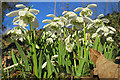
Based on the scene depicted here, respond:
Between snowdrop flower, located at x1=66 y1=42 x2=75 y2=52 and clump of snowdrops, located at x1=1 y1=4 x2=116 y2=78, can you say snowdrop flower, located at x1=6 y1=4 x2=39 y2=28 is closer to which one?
clump of snowdrops, located at x1=1 y1=4 x2=116 y2=78

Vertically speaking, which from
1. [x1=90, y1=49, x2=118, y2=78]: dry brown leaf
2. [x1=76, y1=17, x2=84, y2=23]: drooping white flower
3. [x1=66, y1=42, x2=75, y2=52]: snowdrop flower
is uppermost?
[x1=76, y1=17, x2=84, y2=23]: drooping white flower

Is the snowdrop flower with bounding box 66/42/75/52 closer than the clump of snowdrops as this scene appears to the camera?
No

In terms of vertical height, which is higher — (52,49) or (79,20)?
(79,20)

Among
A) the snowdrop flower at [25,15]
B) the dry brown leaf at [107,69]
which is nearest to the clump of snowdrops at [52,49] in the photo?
the snowdrop flower at [25,15]

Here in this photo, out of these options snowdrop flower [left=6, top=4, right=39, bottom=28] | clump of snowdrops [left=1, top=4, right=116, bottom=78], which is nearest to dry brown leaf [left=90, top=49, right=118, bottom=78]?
clump of snowdrops [left=1, top=4, right=116, bottom=78]

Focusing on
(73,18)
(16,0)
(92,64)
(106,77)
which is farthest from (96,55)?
(16,0)

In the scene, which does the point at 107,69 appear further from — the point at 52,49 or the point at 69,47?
the point at 52,49

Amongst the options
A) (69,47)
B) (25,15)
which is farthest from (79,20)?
(25,15)

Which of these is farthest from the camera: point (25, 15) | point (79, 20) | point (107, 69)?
point (79, 20)

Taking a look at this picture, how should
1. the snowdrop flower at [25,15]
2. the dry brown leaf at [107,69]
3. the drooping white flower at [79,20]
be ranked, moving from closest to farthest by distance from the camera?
1. the dry brown leaf at [107,69]
2. the snowdrop flower at [25,15]
3. the drooping white flower at [79,20]

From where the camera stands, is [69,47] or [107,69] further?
[69,47]

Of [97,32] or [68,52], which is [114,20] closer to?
[97,32]

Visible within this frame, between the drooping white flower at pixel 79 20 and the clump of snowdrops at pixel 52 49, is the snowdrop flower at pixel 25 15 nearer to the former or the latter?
the clump of snowdrops at pixel 52 49

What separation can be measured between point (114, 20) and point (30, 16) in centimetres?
403
